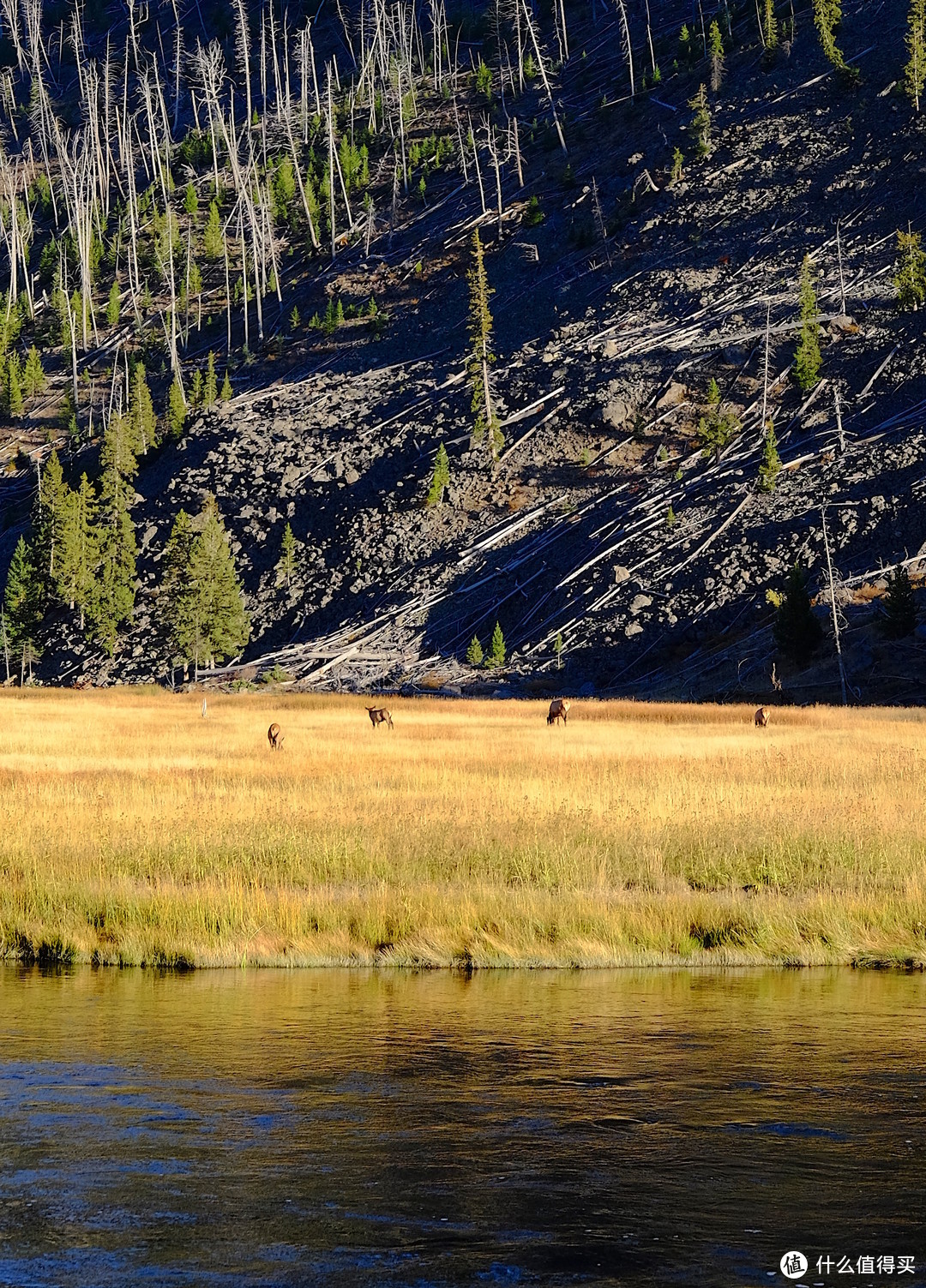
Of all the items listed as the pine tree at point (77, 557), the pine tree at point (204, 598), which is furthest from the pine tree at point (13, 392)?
the pine tree at point (204, 598)

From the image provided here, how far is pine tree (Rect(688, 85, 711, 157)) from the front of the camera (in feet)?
322

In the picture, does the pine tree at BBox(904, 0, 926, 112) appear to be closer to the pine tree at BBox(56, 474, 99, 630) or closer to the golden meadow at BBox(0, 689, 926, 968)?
the pine tree at BBox(56, 474, 99, 630)

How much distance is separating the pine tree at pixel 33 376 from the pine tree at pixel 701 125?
56.4 metres

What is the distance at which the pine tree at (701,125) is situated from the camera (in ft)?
322

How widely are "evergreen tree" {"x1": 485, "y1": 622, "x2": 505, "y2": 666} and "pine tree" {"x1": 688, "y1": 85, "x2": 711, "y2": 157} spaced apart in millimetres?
48118

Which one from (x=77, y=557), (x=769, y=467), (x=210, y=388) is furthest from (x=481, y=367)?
(x=77, y=557)

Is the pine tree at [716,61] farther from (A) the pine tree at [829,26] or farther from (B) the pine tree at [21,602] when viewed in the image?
(B) the pine tree at [21,602]

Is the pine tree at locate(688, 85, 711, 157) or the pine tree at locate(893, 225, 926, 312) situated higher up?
the pine tree at locate(688, 85, 711, 157)

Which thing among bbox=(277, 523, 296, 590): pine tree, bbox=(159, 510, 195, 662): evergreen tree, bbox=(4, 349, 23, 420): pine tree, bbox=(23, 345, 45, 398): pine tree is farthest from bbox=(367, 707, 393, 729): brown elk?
bbox=(23, 345, 45, 398): pine tree

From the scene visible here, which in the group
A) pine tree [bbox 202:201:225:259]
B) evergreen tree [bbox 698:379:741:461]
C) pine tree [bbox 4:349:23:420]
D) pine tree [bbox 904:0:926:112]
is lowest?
evergreen tree [bbox 698:379:741:461]

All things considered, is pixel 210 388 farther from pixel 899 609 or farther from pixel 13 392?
pixel 899 609

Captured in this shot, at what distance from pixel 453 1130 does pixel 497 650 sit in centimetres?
5985

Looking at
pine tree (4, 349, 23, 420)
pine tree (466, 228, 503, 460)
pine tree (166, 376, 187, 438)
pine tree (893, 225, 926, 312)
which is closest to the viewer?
pine tree (893, 225, 926, 312)

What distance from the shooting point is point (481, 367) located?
87000mm
